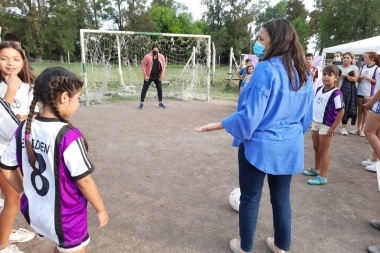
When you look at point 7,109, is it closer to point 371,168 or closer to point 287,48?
point 287,48

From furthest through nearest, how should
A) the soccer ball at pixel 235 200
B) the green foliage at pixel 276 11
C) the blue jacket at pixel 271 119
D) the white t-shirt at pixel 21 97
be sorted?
1. the green foliage at pixel 276 11
2. the soccer ball at pixel 235 200
3. the white t-shirt at pixel 21 97
4. the blue jacket at pixel 271 119

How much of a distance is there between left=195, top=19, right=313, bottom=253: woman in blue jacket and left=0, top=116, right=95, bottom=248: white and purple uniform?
0.95 meters

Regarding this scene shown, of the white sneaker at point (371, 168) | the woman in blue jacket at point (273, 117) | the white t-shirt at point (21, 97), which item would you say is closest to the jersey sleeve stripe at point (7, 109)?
the white t-shirt at point (21, 97)

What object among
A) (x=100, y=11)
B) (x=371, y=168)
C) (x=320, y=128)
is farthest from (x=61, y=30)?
(x=371, y=168)

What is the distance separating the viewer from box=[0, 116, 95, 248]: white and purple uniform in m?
1.42

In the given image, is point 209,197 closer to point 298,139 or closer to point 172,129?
point 298,139

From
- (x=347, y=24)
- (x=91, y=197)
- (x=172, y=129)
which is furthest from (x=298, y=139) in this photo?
(x=347, y=24)

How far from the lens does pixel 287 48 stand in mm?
1903

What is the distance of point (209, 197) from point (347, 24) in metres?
30.0

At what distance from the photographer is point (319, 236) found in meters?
2.66

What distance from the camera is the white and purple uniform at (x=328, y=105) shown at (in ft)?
11.5

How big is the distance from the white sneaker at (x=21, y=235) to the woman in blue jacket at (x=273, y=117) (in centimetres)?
181

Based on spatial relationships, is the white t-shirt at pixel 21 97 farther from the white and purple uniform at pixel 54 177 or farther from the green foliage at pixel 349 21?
the green foliage at pixel 349 21

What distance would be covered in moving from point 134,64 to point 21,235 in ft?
39.5
